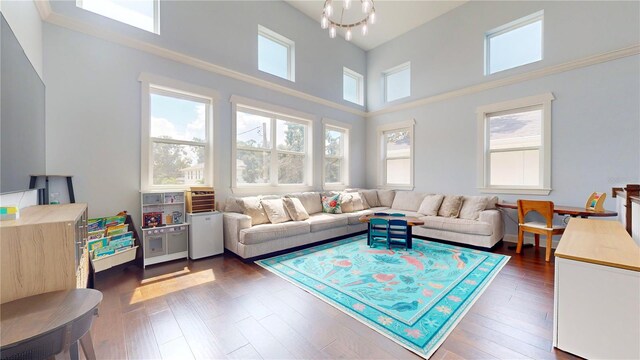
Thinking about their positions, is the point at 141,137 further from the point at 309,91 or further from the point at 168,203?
the point at 309,91

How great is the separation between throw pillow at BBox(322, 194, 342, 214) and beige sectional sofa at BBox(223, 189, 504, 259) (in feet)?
0.29

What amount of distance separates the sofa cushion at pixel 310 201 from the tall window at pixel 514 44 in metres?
4.07

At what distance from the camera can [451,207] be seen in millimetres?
4418

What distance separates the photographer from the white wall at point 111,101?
2.78 meters

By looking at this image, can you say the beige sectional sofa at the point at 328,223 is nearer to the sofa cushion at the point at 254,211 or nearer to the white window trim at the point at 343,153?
the sofa cushion at the point at 254,211

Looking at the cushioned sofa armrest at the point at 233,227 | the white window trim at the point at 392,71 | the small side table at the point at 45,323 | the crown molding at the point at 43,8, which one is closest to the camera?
the small side table at the point at 45,323

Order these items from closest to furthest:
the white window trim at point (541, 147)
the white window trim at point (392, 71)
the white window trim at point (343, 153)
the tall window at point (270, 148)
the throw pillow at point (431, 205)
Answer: the white window trim at point (541, 147), the tall window at point (270, 148), the throw pillow at point (431, 205), the white window trim at point (343, 153), the white window trim at point (392, 71)

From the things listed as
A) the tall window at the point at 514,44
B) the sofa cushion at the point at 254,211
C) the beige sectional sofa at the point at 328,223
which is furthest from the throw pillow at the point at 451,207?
the sofa cushion at the point at 254,211

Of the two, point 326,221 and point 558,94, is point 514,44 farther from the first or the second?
point 326,221

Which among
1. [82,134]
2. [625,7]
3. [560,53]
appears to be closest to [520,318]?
[560,53]

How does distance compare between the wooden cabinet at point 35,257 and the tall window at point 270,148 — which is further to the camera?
the tall window at point 270,148

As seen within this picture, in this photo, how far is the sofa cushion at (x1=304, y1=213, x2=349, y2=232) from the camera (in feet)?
13.0

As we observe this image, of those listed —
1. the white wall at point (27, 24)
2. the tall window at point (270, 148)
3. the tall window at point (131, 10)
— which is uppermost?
the tall window at point (131, 10)

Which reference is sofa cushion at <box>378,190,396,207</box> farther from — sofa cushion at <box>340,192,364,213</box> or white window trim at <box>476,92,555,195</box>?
white window trim at <box>476,92,555,195</box>
